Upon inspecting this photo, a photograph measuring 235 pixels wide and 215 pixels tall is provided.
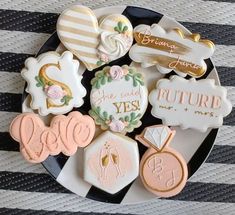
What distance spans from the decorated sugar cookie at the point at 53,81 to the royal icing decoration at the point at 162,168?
13cm

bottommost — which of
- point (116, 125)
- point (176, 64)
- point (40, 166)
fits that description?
point (40, 166)

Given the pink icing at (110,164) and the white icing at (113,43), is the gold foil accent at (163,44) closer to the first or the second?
the white icing at (113,43)

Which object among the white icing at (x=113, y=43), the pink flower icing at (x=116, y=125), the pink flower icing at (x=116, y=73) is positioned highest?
the white icing at (x=113, y=43)

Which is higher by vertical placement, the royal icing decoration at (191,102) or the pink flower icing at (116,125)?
the royal icing decoration at (191,102)

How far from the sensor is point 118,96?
2.72 ft

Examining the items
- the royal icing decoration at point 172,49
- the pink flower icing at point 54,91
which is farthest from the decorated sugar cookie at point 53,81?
the royal icing decoration at point 172,49

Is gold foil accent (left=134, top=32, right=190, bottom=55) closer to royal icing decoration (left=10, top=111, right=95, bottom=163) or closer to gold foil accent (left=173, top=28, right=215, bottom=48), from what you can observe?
gold foil accent (left=173, top=28, right=215, bottom=48)

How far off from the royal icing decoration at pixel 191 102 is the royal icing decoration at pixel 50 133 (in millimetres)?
118

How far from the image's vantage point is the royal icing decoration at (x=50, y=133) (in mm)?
833

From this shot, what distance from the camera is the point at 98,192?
0.88m

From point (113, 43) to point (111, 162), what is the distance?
0.19 m

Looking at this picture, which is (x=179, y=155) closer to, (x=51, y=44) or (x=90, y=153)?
(x=90, y=153)

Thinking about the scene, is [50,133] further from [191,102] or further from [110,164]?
[191,102]

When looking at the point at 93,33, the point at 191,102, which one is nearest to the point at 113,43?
the point at 93,33
